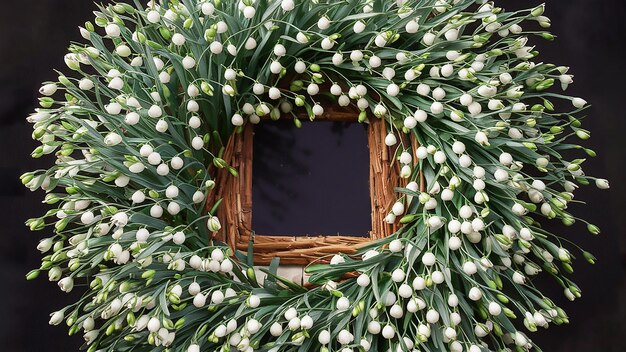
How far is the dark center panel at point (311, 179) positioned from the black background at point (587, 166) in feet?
1.24

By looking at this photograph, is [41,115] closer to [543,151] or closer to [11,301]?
[11,301]

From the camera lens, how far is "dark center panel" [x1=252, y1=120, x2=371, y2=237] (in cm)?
104

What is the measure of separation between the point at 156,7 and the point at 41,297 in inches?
20.0

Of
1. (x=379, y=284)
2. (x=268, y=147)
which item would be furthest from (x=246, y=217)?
(x=379, y=284)

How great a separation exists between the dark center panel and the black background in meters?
0.38

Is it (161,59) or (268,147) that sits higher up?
(161,59)

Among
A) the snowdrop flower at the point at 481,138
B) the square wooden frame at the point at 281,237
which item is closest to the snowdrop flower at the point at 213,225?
the square wooden frame at the point at 281,237

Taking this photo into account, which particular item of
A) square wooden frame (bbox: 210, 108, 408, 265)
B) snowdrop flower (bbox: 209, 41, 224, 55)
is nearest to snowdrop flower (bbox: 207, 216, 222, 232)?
square wooden frame (bbox: 210, 108, 408, 265)

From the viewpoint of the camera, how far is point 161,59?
3.21 ft

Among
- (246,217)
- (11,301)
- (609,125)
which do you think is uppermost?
(609,125)

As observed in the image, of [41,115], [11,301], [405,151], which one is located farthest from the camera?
[11,301]

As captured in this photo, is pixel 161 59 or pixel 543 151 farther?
pixel 543 151

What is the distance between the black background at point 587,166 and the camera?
45.9 inches

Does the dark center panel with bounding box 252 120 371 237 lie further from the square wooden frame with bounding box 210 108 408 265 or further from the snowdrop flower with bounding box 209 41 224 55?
the snowdrop flower with bounding box 209 41 224 55
